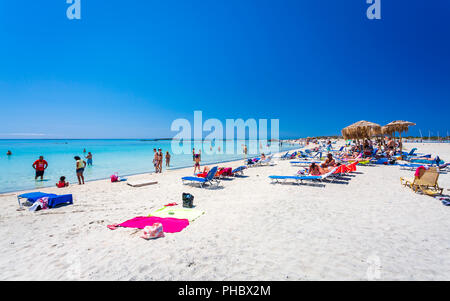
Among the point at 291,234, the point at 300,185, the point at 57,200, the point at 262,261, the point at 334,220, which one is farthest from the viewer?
the point at 300,185

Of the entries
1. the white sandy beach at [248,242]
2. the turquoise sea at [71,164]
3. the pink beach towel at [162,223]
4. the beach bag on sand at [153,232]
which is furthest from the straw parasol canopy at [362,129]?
the beach bag on sand at [153,232]

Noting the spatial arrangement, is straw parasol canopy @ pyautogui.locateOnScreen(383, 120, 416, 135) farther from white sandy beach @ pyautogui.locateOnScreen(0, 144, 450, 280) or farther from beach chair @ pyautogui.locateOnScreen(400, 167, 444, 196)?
white sandy beach @ pyautogui.locateOnScreen(0, 144, 450, 280)

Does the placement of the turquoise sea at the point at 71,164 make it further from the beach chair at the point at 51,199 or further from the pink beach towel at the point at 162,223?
the pink beach towel at the point at 162,223

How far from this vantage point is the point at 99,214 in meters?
4.95

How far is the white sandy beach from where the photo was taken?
8.50ft

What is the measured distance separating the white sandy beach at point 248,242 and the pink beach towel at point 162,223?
0.55ft

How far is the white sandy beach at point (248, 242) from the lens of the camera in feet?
8.50

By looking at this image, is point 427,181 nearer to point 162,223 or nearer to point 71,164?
point 162,223

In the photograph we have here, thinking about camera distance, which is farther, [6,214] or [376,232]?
[6,214]

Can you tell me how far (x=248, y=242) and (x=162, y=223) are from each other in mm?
1838

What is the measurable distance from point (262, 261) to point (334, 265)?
0.94 meters
